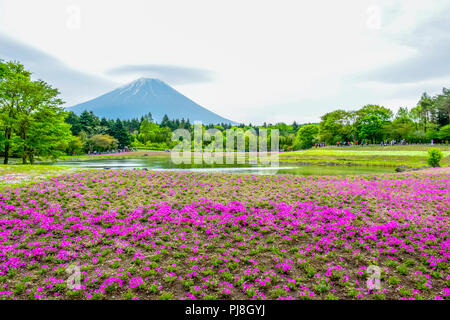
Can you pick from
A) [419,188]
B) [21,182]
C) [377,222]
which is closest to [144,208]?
[21,182]

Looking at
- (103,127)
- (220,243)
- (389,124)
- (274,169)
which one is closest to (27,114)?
(274,169)

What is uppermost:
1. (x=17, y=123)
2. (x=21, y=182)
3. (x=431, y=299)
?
(x=17, y=123)

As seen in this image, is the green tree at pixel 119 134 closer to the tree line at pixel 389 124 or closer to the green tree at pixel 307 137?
the green tree at pixel 307 137

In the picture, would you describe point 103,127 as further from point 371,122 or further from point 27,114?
point 371,122

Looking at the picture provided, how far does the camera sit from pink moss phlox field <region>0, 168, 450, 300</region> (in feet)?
19.9

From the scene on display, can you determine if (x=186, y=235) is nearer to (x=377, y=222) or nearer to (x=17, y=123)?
(x=377, y=222)

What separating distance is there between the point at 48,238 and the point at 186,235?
4.88 metres

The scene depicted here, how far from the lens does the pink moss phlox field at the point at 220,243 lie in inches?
239

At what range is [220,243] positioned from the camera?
8.62 meters

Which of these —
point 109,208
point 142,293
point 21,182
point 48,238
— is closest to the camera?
point 142,293

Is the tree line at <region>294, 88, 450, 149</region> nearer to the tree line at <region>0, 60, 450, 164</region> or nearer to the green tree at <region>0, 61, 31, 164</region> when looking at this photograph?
the tree line at <region>0, 60, 450, 164</region>

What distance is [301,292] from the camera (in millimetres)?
5809

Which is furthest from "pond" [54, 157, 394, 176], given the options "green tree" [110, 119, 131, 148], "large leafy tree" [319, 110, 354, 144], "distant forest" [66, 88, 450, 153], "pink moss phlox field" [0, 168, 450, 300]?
"green tree" [110, 119, 131, 148]

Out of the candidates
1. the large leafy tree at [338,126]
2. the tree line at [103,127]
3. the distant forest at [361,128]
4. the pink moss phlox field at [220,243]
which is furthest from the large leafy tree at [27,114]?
the large leafy tree at [338,126]
